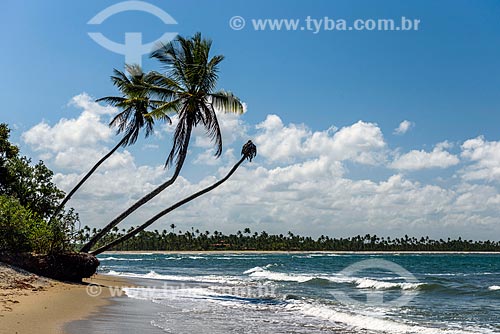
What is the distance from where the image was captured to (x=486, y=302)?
2300cm

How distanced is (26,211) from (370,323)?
1263 centimetres

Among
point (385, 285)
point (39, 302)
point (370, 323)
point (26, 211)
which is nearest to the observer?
point (39, 302)

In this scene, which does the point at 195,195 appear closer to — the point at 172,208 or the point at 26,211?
the point at 172,208

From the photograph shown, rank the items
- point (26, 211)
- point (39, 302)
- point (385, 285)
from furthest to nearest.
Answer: point (385, 285), point (26, 211), point (39, 302)

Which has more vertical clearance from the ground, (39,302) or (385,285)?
(39,302)

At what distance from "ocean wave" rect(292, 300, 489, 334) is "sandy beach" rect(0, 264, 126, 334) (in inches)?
254

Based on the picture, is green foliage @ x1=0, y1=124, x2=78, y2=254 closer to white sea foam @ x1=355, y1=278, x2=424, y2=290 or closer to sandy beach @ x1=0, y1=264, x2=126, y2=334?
sandy beach @ x1=0, y1=264, x2=126, y2=334

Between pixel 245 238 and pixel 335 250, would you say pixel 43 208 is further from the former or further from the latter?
pixel 335 250

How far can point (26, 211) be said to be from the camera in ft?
64.3

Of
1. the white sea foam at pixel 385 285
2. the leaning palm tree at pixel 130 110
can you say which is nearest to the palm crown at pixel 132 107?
the leaning palm tree at pixel 130 110

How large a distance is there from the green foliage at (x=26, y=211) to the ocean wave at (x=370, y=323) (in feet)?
27.8

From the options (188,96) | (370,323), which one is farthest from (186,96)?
(370,323)

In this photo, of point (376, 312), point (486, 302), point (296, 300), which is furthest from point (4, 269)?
point (486, 302)

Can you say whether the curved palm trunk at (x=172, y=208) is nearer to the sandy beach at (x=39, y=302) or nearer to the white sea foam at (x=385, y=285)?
the sandy beach at (x=39, y=302)
